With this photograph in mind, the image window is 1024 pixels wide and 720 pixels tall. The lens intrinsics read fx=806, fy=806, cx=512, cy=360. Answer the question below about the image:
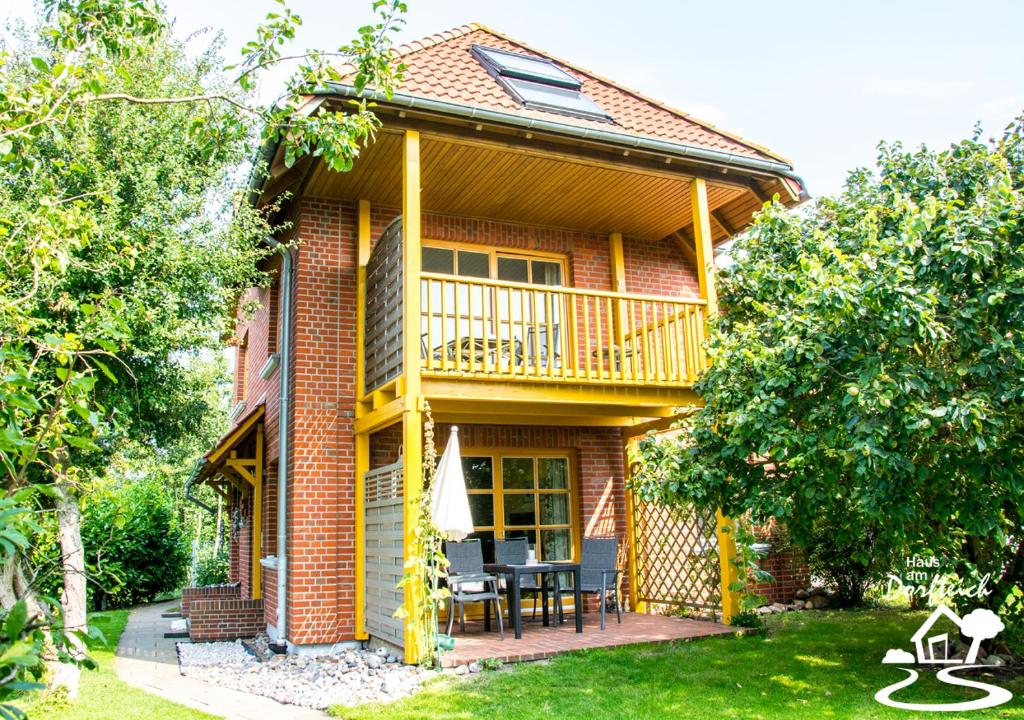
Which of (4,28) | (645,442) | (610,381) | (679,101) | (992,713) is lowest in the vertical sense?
(992,713)

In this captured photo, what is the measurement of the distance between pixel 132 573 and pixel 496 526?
10.5 metres

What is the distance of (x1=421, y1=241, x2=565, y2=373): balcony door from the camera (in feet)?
26.2

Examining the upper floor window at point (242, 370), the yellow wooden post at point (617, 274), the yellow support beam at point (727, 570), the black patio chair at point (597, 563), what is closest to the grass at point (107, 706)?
the black patio chair at point (597, 563)

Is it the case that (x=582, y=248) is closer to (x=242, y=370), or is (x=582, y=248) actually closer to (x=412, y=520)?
Answer: (x=412, y=520)

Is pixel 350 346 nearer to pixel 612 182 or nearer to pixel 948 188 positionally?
pixel 612 182

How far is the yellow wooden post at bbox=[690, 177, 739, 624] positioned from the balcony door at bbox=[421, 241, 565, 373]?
1.72 meters

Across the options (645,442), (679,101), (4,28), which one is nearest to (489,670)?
(645,442)

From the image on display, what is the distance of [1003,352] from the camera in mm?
5422

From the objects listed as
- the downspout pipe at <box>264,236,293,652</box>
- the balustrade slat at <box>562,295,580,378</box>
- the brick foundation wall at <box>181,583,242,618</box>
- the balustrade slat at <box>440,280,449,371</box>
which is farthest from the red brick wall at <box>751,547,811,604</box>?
the brick foundation wall at <box>181,583,242,618</box>

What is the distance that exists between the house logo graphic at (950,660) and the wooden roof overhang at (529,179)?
214 inches

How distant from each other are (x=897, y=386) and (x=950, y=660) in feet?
9.18

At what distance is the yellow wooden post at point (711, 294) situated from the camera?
8.69 m

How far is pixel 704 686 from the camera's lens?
6.26 meters

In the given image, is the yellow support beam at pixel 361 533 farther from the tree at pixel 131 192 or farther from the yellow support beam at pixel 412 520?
the tree at pixel 131 192
